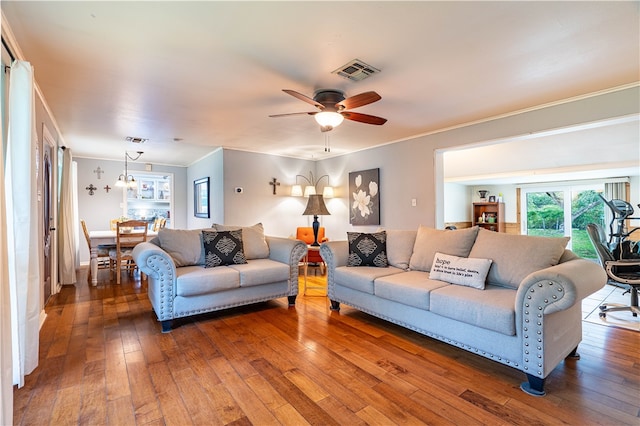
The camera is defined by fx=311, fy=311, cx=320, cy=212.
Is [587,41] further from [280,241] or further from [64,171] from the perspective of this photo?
Answer: [64,171]

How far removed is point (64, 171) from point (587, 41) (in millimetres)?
6375

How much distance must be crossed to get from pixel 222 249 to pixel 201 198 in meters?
3.67

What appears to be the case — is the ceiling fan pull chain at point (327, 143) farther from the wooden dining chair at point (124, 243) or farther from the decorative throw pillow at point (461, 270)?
the wooden dining chair at point (124, 243)

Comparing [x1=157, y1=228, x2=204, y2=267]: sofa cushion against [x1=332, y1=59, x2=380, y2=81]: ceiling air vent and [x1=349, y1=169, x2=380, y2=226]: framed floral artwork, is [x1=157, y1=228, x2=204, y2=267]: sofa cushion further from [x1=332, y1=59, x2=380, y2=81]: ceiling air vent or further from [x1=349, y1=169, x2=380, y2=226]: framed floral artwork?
[x1=349, y1=169, x2=380, y2=226]: framed floral artwork

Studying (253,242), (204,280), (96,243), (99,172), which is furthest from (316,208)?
(99,172)

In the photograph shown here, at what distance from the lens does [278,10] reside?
1.85m

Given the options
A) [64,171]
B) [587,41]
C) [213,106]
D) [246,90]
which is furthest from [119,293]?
[587,41]

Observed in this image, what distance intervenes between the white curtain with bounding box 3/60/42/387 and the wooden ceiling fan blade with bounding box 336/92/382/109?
227cm

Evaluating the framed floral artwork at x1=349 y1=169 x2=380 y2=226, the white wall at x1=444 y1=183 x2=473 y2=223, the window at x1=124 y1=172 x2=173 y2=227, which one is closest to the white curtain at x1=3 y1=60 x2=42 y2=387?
the framed floral artwork at x1=349 y1=169 x2=380 y2=226

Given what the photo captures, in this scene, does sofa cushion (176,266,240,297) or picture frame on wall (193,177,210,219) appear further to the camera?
picture frame on wall (193,177,210,219)

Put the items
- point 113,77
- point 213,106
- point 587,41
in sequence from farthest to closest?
1. point 213,106
2. point 113,77
3. point 587,41

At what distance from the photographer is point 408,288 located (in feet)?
8.86

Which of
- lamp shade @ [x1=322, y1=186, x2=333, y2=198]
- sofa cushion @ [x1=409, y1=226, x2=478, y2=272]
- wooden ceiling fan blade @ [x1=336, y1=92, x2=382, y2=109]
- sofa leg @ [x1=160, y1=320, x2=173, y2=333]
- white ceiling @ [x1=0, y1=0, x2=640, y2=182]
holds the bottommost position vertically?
sofa leg @ [x1=160, y1=320, x2=173, y2=333]

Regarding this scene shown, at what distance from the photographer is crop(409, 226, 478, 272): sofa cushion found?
2.99m
